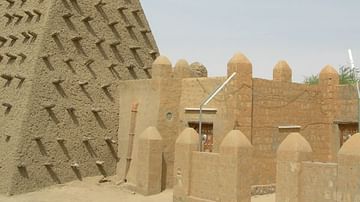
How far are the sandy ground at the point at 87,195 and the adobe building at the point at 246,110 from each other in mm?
845

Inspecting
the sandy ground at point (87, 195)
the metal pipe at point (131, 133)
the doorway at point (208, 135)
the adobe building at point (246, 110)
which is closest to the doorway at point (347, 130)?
the adobe building at point (246, 110)

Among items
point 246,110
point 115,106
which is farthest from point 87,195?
point 246,110

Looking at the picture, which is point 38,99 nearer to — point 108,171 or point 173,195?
point 108,171

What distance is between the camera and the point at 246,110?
51.4 feet

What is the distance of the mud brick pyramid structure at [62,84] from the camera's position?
16828mm

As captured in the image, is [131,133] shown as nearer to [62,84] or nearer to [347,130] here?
[62,84]

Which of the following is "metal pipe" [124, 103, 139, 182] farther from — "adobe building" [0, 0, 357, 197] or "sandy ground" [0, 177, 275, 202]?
"sandy ground" [0, 177, 275, 202]

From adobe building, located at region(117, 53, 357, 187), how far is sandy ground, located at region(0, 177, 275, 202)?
845 mm

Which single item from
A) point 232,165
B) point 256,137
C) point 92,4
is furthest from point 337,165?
point 92,4

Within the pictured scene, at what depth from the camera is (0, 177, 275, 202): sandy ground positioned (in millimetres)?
15586

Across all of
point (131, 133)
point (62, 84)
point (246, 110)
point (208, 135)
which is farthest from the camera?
point (131, 133)

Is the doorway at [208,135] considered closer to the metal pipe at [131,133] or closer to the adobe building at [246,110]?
the adobe building at [246,110]

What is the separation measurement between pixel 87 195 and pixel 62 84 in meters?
4.27

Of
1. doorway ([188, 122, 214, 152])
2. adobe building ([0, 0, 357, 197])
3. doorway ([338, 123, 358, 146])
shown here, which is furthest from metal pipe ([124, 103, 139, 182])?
doorway ([338, 123, 358, 146])
